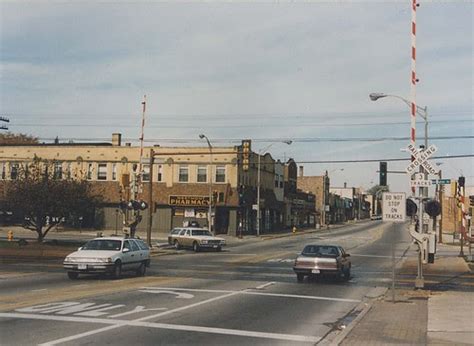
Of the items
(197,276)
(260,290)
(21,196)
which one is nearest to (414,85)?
(260,290)

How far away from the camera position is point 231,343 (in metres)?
10.6

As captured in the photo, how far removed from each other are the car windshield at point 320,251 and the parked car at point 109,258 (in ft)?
20.5

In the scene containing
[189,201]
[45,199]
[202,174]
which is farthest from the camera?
[202,174]

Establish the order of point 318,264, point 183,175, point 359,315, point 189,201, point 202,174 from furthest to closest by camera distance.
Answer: point 183,175, point 202,174, point 189,201, point 318,264, point 359,315

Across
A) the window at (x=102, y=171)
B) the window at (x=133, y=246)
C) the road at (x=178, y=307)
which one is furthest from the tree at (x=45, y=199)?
the window at (x=102, y=171)

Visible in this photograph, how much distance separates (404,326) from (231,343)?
4009 millimetres

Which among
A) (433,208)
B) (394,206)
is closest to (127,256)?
(394,206)

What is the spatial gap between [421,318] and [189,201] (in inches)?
2000

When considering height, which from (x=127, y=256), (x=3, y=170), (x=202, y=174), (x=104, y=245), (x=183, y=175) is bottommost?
(x=127, y=256)

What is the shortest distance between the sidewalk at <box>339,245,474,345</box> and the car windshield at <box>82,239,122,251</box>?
9.95 m

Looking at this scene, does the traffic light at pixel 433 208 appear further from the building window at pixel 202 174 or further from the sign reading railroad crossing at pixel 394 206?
the building window at pixel 202 174

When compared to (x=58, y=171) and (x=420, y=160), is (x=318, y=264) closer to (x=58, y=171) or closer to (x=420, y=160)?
(x=420, y=160)

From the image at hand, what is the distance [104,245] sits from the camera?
23453mm

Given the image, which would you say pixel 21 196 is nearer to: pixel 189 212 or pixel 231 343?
pixel 189 212
